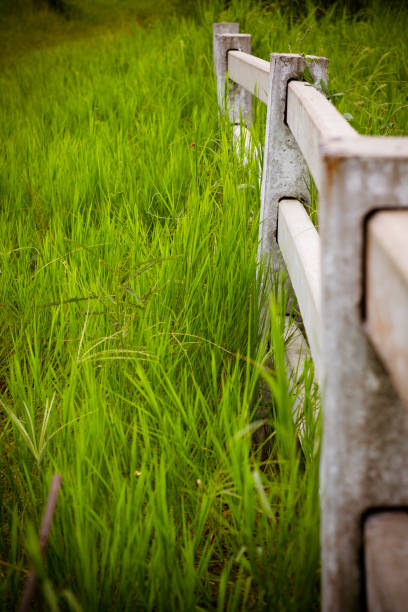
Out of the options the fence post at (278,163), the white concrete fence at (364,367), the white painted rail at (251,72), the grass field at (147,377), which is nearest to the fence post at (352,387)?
the white concrete fence at (364,367)

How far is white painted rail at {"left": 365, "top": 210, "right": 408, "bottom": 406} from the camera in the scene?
0.58 m

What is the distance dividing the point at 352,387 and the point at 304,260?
617 millimetres

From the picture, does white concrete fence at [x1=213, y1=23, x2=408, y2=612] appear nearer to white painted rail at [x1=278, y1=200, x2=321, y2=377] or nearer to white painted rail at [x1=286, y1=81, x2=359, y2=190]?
white painted rail at [x1=286, y1=81, x2=359, y2=190]

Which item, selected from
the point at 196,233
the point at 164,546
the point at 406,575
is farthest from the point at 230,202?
the point at 406,575

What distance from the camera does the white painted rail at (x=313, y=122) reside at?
0.95 m

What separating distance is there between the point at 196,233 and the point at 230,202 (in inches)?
13.9

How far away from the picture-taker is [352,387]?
Answer: 2.51 feet

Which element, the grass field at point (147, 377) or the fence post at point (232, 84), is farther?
the fence post at point (232, 84)

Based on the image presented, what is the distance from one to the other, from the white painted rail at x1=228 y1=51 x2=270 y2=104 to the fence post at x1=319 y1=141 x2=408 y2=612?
1654 millimetres

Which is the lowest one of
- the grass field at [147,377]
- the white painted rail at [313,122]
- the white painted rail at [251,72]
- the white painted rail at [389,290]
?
the grass field at [147,377]

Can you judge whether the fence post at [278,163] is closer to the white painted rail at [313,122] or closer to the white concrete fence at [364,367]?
the white painted rail at [313,122]

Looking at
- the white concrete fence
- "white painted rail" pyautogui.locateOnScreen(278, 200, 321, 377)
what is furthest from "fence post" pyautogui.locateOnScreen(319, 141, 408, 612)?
"white painted rail" pyautogui.locateOnScreen(278, 200, 321, 377)

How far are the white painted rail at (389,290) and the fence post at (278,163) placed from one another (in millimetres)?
1158

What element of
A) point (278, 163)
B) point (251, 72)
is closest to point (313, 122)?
point (278, 163)
